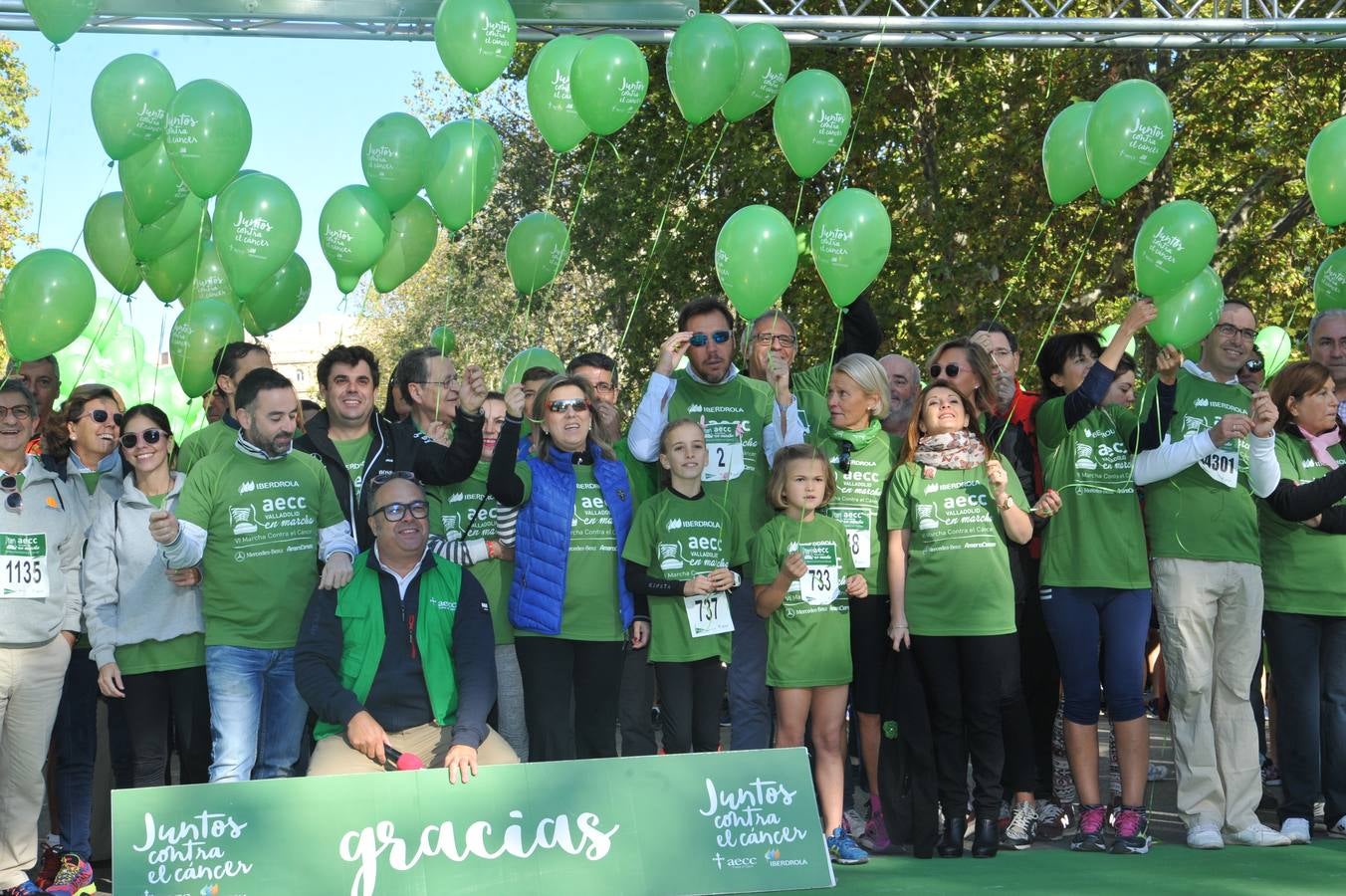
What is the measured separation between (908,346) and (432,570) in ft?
35.6

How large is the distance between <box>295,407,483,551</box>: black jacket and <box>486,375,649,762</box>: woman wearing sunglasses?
9.3 inches

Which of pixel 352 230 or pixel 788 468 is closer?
pixel 788 468

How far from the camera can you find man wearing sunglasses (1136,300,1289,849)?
5.86 meters

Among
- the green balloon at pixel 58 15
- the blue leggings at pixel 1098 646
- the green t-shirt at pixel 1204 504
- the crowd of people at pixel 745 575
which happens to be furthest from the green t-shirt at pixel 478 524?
the green t-shirt at pixel 1204 504

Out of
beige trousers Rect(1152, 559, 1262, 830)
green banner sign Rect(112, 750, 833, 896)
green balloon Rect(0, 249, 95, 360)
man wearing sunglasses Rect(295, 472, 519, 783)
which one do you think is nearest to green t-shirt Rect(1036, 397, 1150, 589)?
beige trousers Rect(1152, 559, 1262, 830)

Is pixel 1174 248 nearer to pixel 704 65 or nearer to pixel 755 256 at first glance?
pixel 755 256

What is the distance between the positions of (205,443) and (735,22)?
3466 mm

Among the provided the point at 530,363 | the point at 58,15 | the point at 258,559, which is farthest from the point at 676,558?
the point at 58,15

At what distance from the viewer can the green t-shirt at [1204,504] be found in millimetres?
5922

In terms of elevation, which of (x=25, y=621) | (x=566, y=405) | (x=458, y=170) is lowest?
(x=25, y=621)

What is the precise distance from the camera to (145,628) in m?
5.50

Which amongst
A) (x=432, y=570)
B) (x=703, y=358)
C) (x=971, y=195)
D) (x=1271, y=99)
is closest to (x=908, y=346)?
(x=971, y=195)

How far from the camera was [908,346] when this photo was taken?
50.8 ft

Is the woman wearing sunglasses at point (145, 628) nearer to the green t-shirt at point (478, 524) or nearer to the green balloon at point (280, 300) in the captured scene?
the green t-shirt at point (478, 524)
